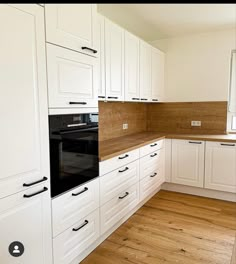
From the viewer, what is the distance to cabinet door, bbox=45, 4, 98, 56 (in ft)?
4.92

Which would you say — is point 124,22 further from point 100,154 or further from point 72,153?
point 72,153

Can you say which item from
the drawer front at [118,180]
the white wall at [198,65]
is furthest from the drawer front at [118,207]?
the white wall at [198,65]

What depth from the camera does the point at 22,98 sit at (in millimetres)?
1299

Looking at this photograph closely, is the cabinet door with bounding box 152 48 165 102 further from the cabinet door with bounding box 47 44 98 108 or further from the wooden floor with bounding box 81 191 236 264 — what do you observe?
the cabinet door with bounding box 47 44 98 108

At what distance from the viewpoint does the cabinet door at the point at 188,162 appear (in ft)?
10.7

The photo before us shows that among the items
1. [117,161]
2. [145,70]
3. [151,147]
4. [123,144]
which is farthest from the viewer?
[145,70]

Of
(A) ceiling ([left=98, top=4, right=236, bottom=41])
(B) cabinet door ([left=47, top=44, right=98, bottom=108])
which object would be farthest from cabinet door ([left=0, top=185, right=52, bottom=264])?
(A) ceiling ([left=98, top=4, right=236, bottom=41])

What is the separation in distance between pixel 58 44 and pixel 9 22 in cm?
39

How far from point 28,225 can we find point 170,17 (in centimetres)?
279

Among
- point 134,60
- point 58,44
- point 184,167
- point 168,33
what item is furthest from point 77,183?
point 168,33

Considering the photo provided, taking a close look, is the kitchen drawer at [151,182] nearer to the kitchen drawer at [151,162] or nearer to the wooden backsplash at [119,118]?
the kitchen drawer at [151,162]

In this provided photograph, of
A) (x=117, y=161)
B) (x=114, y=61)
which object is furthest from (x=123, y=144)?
(x=114, y=61)

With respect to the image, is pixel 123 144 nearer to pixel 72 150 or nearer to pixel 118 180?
pixel 118 180

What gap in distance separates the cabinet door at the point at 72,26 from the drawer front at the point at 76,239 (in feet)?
4.46
